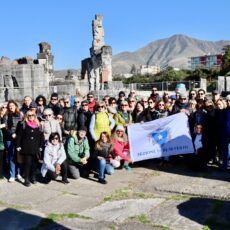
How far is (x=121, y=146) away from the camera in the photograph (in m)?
9.65

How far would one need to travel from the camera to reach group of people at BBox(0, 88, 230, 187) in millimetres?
8734

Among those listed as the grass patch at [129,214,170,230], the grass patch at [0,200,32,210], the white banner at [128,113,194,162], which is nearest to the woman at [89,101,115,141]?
the white banner at [128,113,194,162]

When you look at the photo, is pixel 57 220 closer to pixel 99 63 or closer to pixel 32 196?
pixel 32 196

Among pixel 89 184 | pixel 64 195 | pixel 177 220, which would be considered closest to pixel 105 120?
pixel 89 184

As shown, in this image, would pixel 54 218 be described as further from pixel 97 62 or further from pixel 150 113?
pixel 97 62

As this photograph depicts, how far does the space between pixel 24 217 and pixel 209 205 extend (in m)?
3.05

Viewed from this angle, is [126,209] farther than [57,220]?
Yes

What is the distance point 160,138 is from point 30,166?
3.05m

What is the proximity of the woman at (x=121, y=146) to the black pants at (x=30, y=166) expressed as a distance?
5.88 feet

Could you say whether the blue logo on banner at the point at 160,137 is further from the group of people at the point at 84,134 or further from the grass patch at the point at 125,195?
the grass patch at the point at 125,195

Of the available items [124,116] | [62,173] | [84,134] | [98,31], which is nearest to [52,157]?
[62,173]

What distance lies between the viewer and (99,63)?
39.5 meters

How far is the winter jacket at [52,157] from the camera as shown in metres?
8.67

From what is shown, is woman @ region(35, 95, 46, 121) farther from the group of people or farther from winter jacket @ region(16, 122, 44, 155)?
winter jacket @ region(16, 122, 44, 155)
